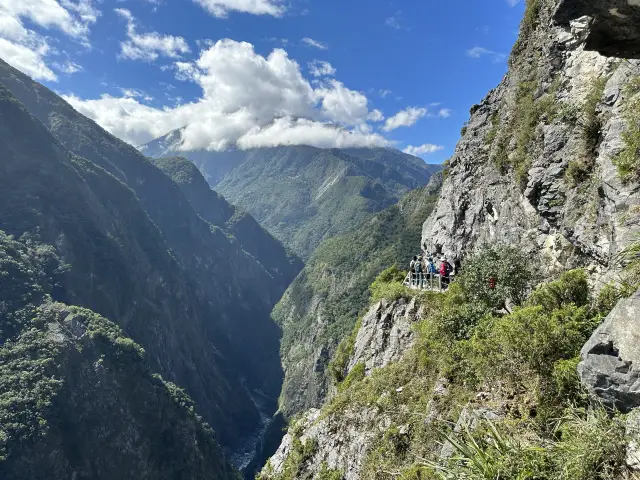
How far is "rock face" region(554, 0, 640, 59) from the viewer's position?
693cm

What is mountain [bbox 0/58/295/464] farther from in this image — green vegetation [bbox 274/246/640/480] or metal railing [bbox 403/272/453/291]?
green vegetation [bbox 274/246/640/480]

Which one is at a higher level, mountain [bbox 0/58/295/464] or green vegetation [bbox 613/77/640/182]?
green vegetation [bbox 613/77/640/182]

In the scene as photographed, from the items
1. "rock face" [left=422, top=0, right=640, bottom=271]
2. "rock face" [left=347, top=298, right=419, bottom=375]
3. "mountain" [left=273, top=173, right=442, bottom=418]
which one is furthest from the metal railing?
"mountain" [left=273, top=173, right=442, bottom=418]

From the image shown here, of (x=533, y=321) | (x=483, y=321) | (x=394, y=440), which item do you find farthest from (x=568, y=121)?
(x=394, y=440)

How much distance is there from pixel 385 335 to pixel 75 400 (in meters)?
69.0

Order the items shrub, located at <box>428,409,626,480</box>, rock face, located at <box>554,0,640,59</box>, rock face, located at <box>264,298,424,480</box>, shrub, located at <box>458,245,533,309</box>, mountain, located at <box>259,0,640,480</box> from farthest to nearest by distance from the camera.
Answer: rock face, located at <box>264,298,424,480</box>
shrub, located at <box>458,245,533,309</box>
rock face, located at <box>554,0,640,59</box>
mountain, located at <box>259,0,640,480</box>
shrub, located at <box>428,409,626,480</box>

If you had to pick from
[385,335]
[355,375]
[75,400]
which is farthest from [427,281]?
[75,400]

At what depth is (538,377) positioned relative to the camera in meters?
7.83

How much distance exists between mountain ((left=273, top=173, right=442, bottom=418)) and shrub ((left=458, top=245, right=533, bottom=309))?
89304mm

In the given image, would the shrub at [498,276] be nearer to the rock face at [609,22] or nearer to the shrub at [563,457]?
the rock face at [609,22]

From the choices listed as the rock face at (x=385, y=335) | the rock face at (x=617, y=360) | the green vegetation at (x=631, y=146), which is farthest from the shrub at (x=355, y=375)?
the rock face at (x=617, y=360)

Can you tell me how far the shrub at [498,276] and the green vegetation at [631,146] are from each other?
468 cm

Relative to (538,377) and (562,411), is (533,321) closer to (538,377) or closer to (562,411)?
(538,377)

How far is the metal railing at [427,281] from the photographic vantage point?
67.9 ft
